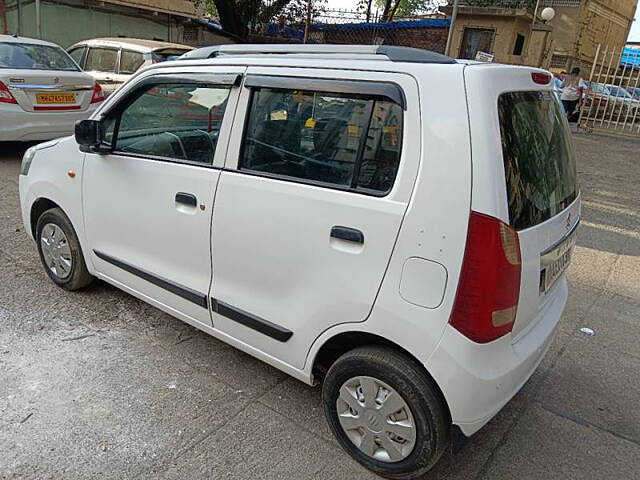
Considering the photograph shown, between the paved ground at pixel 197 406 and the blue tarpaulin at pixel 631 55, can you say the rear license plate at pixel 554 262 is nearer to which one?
the paved ground at pixel 197 406

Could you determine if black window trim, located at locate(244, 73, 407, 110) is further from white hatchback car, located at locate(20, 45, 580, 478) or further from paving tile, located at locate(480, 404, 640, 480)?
paving tile, located at locate(480, 404, 640, 480)

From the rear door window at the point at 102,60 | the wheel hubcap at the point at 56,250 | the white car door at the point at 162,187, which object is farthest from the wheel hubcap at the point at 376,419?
the rear door window at the point at 102,60

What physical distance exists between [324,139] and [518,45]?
17.6 metres

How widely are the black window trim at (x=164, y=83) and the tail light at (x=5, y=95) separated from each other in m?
4.42

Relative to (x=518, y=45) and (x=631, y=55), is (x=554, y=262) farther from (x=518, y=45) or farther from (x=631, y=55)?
(x=631, y=55)

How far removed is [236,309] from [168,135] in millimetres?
1146

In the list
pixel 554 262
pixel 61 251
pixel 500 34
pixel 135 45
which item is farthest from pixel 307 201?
pixel 500 34

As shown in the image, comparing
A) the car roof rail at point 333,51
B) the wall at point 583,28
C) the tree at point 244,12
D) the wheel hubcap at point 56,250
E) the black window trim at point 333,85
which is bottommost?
the wheel hubcap at point 56,250

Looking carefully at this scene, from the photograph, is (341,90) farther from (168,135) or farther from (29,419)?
(29,419)

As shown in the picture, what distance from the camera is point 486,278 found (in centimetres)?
183

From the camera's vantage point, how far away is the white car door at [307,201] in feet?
6.63

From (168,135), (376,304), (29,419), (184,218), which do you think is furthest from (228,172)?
(29,419)

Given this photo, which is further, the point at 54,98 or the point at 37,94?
the point at 54,98

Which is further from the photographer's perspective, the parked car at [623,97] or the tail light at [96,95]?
the parked car at [623,97]
